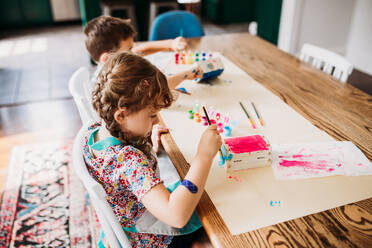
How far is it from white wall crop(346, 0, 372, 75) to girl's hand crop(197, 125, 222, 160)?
11.5ft

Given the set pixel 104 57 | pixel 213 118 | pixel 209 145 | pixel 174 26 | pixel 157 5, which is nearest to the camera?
pixel 209 145

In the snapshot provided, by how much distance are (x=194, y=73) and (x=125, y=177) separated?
75 cm

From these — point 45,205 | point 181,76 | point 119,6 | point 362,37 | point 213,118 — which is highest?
point 119,6

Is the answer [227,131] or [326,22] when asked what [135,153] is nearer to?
[227,131]

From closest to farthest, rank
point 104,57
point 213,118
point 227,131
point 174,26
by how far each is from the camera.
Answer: point 227,131
point 213,118
point 104,57
point 174,26

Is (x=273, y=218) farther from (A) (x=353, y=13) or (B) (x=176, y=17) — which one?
(A) (x=353, y=13)

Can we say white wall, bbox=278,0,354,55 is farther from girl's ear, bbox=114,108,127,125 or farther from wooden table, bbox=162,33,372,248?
girl's ear, bbox=114,108,127,125

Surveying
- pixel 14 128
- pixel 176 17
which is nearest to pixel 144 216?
pixel 176 17

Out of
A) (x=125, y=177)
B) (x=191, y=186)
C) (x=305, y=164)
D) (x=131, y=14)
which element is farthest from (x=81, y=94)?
(x=131, y=14)

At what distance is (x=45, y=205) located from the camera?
1888 mm

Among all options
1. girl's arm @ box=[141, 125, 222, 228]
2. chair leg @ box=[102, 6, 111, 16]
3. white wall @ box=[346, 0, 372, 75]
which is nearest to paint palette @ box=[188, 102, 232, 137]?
girl's arm @ box=[141, 125, 222, 228]

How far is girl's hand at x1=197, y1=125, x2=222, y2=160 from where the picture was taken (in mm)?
927

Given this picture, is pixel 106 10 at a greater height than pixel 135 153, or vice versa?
pixel 106 10

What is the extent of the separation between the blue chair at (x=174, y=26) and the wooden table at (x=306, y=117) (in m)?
0.25
